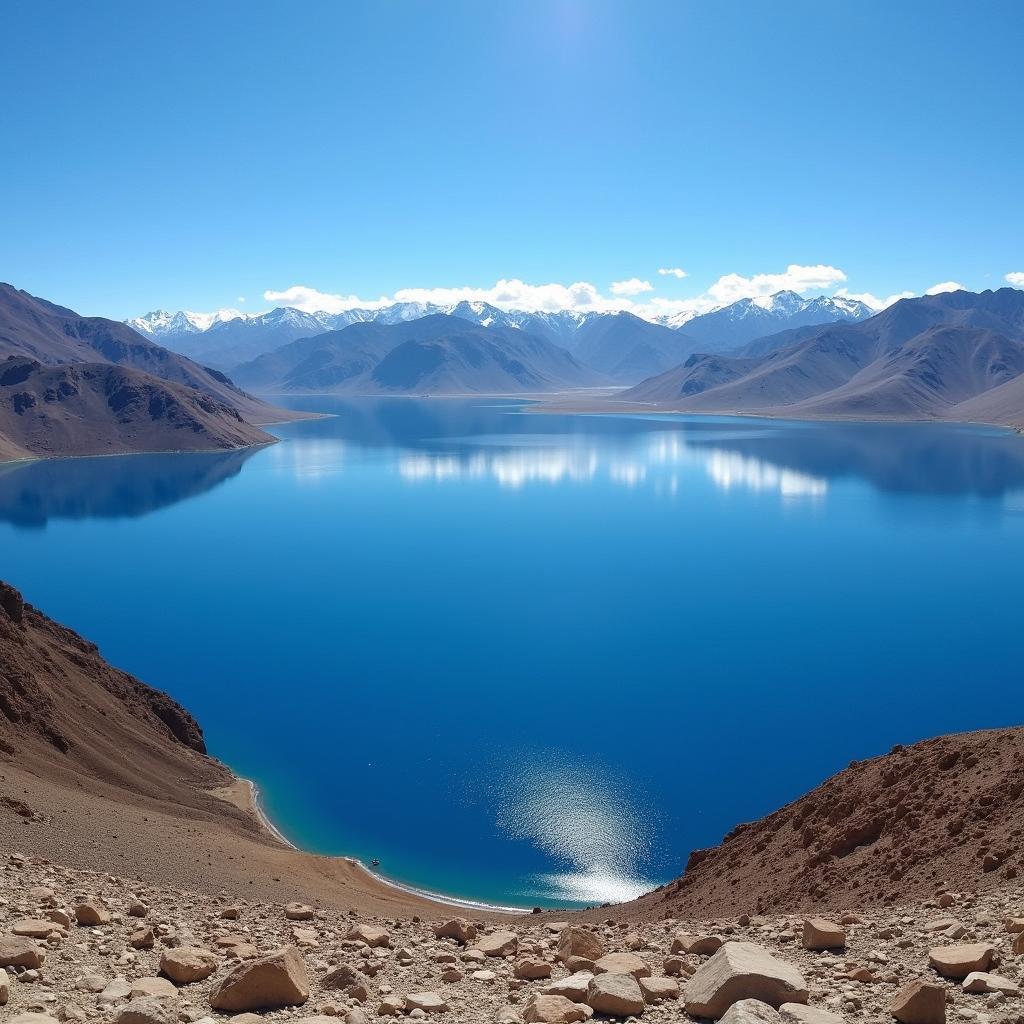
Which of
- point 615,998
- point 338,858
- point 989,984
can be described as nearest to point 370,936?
point 615,998

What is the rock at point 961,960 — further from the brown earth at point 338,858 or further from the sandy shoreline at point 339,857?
the sandy shoreline at point 339,857

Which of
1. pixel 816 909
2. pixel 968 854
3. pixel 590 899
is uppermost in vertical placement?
pixel 968 854

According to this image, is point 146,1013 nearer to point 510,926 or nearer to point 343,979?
point 343,979

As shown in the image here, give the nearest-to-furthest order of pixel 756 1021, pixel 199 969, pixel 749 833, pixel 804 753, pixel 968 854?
1. pixel 756 1021
2. pixel 199 969
3. pixel 968 854
4. pixel 749 833
5. pixel 804 753

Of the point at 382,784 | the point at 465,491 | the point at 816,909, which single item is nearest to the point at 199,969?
the point at 816,909

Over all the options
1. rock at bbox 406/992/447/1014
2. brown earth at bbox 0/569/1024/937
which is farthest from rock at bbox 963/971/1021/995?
rock at bbox 406/992/447/1014

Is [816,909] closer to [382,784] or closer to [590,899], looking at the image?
[590,899]
